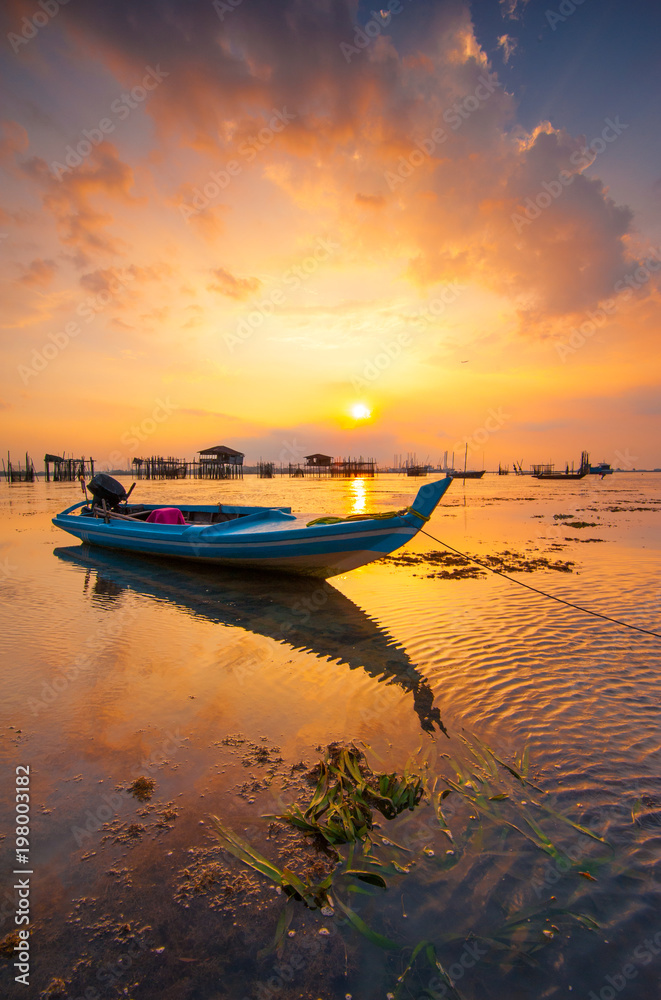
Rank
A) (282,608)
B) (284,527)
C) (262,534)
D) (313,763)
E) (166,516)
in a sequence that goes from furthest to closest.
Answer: (166,516)
(284,527)
(262,534)
(282,608)
(313,763)

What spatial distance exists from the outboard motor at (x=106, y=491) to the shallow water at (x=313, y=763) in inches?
230

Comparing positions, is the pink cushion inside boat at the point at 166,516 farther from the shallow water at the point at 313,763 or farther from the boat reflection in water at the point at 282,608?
the shallow water at the point at 313,763

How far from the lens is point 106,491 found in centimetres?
1380

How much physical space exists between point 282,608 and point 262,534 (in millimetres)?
1570

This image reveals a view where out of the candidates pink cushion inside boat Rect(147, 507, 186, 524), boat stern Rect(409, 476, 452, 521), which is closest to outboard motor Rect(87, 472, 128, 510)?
pink cushion inside boat Rect(147, 507, 186, 524)

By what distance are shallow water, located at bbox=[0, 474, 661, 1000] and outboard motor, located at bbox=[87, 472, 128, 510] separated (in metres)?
5.85

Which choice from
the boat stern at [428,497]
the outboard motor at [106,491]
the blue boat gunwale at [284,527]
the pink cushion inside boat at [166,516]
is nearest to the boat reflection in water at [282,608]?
the blue boat gunwale at [284,527]

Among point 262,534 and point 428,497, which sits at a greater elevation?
point 428,497

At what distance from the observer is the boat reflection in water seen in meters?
5.42

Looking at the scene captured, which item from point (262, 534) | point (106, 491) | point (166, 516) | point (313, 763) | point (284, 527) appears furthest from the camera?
point (106, 491)

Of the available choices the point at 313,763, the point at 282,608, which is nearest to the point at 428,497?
the point at 282,608

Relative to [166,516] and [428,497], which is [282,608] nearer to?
[428,497]

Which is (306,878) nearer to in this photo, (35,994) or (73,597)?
(35,994)

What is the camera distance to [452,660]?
18.2 ft
